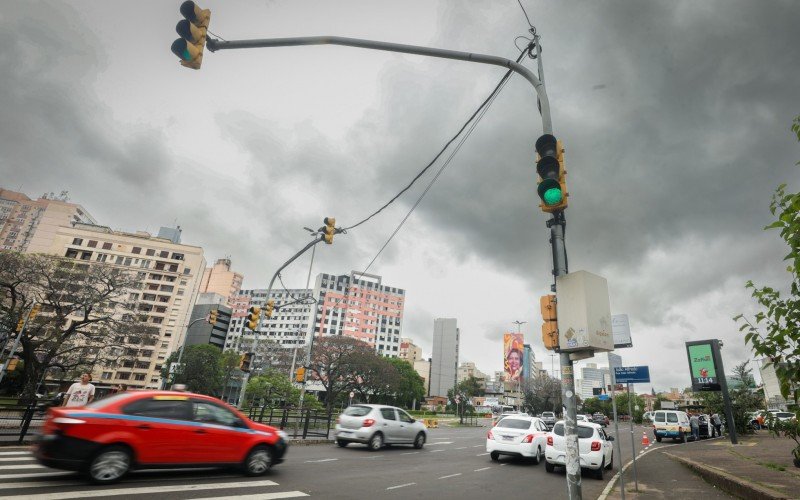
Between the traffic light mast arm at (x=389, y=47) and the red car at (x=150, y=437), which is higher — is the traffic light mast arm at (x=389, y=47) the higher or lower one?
the higher one

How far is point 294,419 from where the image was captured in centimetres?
1800

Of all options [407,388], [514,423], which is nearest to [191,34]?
[514,423]

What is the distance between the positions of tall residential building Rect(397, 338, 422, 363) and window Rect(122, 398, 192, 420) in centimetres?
12290

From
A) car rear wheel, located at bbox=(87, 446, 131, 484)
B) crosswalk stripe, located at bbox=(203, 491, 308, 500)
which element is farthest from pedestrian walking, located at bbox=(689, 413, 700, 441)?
car rear wheel, located at bbox=(87, 446, 131, 484)

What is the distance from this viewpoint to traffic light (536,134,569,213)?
527cm

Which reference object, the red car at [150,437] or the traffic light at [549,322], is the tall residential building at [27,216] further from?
the traffic light at [549,322]

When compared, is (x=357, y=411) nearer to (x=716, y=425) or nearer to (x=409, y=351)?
(x=716, y=425)

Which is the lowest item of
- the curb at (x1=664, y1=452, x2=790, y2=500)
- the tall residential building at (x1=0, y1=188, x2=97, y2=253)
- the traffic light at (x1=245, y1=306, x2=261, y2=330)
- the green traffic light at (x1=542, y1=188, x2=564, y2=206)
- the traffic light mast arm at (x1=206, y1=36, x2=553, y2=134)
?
the curb at (x1=664, y1=452, x2=790, y2=500)

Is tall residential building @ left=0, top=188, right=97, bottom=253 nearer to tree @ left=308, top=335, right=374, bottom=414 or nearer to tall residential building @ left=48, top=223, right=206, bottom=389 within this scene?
tall residential building @ left=48, top=223, right=206, bottom=389

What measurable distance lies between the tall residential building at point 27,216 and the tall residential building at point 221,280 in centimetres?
4016

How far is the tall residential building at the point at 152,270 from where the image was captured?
90312 mm

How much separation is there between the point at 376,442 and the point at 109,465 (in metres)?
9.87

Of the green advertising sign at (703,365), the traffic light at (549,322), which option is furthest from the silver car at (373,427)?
the green advertising sign at (703,365)

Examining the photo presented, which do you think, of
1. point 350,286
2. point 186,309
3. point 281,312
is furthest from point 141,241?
point 350,286
